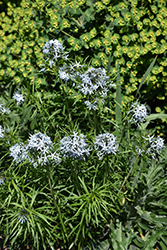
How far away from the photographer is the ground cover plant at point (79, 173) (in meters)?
2.17

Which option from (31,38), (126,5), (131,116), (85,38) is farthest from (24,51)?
(131,116)

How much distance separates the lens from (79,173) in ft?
9.19

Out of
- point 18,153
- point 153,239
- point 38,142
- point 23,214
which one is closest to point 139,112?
point 38,142

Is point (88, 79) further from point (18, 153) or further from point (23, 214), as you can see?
point (23, 214)

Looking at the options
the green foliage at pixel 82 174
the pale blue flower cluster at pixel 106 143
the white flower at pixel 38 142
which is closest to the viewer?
the white flower at pixel 38 142

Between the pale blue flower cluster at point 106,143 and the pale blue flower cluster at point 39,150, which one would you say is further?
the pale blue flower cluster at point 106,143

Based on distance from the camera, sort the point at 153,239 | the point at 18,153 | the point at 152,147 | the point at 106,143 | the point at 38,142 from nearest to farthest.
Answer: the point at 38,142 < the point at 106,143 < the point at 18,153 < the point at 152,147 < the point at 153,239

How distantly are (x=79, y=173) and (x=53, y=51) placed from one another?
1.25m

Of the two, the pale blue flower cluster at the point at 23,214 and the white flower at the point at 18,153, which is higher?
the white flower at the point at 18,153

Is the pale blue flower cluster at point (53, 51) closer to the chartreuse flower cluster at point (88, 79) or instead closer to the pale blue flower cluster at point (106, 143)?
the chartreuse flower cluster at point (88, 79)

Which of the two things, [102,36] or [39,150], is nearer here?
[39,150]

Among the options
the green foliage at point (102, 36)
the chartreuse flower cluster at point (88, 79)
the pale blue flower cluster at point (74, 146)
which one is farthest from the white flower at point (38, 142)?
the green foliage at point (102, 36)

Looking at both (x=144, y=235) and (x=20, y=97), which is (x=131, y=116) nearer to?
(x=20, y=97)

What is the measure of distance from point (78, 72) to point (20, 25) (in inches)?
71.8
